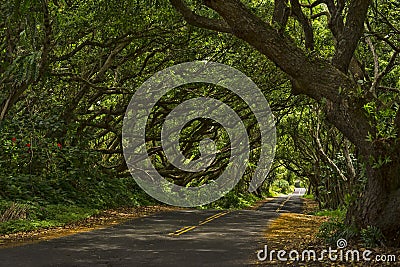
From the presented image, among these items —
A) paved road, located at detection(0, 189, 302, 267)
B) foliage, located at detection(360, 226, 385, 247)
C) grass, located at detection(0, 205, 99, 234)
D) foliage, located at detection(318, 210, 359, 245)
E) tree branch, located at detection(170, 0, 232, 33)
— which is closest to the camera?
paved road, located at detection(0, 189, 302, 267)

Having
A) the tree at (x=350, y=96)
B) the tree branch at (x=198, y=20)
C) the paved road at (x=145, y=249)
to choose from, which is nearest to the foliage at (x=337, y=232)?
the tree at (x=350, y=96)

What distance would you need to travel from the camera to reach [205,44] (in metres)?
20.3

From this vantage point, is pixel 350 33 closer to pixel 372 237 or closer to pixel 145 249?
pixel 372 237

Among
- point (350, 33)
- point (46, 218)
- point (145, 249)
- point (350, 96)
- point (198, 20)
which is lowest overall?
point (145, 249)

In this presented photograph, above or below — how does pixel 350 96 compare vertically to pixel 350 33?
below

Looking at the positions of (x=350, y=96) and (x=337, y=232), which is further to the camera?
(x=337, y=232)

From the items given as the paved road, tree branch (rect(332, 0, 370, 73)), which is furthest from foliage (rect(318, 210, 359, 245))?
tree branch (rect(332, 0, 370, 73))

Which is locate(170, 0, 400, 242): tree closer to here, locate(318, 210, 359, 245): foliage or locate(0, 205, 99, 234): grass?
locate(318, 210, 359, 245): foliage

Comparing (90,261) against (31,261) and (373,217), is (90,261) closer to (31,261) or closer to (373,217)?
(31,261)

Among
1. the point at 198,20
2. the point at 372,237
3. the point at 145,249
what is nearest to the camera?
the point at 372,237

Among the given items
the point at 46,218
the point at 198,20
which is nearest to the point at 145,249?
the point at 198,20

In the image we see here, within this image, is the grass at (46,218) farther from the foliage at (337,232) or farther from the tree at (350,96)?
the foliage at (337,232)

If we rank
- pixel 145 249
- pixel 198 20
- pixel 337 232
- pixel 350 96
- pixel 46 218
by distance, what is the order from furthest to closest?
pixel 46 218 → pixel 145 249 → pixel 337 232 → pixel 198 20 → pixel 350 96

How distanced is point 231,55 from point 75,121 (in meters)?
7.55
